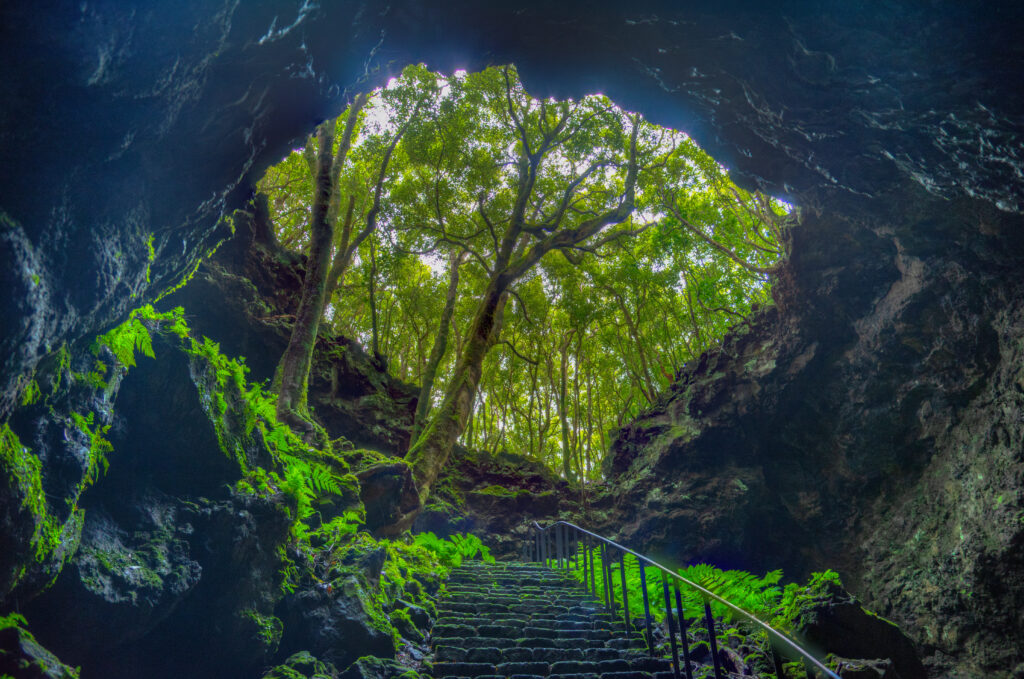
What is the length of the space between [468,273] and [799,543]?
49.2ft

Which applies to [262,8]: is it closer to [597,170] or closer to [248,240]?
[248,240]

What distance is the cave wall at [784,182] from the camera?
7.49ft

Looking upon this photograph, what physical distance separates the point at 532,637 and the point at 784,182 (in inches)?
258

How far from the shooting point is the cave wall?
2.28 metres

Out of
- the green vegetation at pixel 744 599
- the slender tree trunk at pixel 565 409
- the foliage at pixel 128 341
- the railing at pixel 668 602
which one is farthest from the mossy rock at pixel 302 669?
the slender tree trunk at pixel 565 409

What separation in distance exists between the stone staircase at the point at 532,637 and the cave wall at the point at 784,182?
12.4 feet

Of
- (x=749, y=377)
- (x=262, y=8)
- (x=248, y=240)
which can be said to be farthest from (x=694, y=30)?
(x=248, y=240)

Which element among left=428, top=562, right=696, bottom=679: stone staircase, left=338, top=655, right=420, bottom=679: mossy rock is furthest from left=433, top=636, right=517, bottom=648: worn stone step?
left=338, top=655, right=420, bottom=679: mossy rock

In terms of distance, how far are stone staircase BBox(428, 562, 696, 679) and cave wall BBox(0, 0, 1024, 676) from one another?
378cm

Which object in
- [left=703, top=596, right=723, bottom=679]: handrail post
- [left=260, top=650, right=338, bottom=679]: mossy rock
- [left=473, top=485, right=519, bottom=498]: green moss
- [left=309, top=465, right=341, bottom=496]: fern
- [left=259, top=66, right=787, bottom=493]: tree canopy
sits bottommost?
[left=260, top=650, right=338, bottom=679]: mossy rock

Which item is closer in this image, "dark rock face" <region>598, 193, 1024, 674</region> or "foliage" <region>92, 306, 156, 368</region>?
"foliage" <region>92, 306, 156, 368</region>

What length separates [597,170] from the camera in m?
14.4

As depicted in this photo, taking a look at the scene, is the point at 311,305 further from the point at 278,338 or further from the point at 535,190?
the point at 535,190

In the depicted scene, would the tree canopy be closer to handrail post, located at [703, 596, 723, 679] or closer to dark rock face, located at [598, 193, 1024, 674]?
dark rock face, located at [598, 193, 1024, 674]
